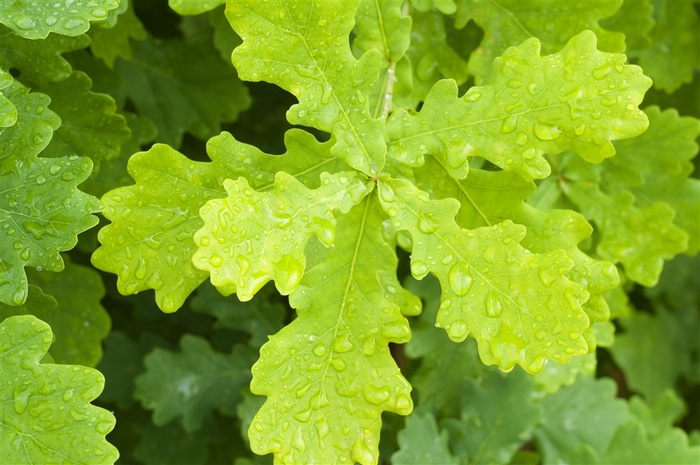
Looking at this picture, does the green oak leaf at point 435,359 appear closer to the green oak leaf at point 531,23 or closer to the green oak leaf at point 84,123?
the green oak leaf at point 531,23

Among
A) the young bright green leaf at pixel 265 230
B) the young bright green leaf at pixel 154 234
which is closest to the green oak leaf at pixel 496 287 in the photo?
the young bright green leaf at pixel 265 230

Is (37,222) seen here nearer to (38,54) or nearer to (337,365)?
(38,54)

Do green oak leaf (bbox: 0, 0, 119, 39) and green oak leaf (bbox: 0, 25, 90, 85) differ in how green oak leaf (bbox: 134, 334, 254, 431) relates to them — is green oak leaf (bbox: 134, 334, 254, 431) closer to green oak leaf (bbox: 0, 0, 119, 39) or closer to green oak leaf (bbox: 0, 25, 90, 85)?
green oak leaf (bbox: 0, 25, 90, 85)

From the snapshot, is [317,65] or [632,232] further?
[632,232]

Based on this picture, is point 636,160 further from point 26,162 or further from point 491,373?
point 26,162

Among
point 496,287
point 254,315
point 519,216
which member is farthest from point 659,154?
point 254,315

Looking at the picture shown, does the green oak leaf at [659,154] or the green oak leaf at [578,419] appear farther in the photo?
the green oak leaf at [578,419]
